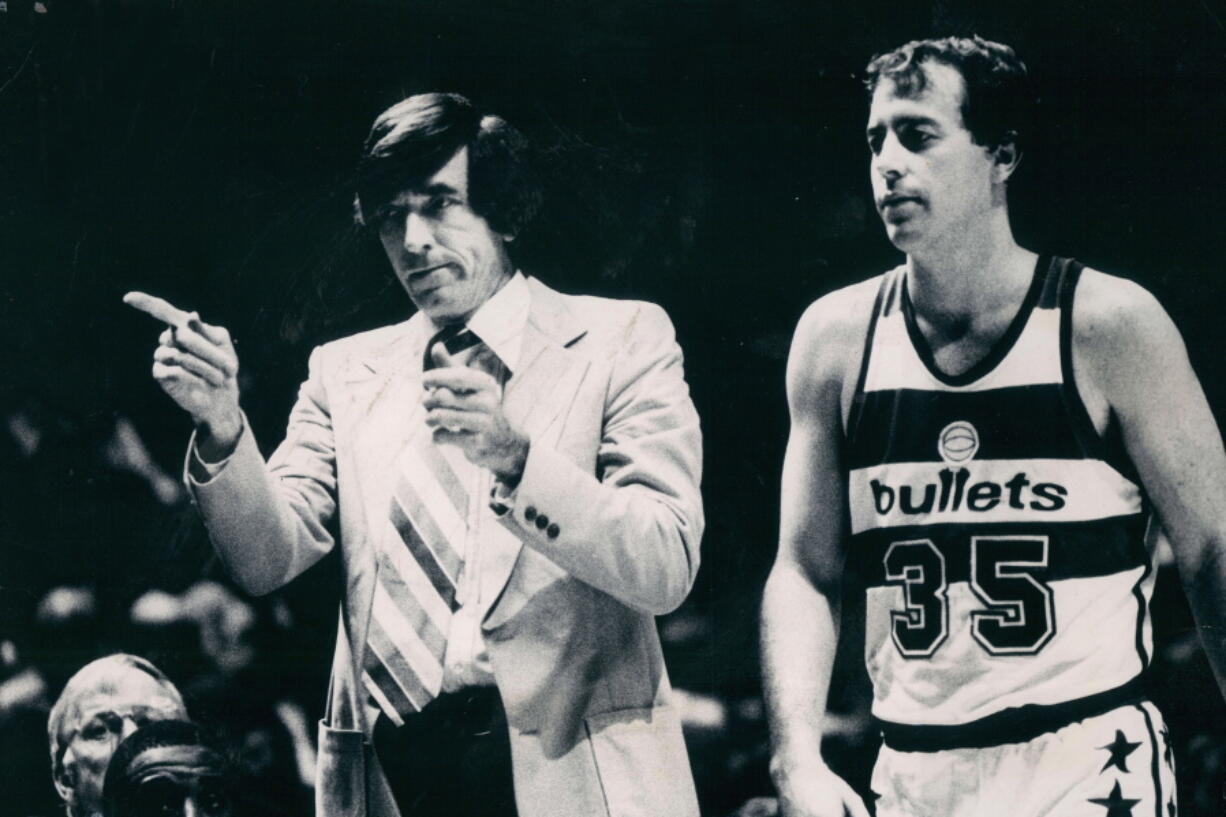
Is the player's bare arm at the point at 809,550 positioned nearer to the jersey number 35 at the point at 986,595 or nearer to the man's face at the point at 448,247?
the jersey number 35 at the point at 986,595

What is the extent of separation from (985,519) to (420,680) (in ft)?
4.65

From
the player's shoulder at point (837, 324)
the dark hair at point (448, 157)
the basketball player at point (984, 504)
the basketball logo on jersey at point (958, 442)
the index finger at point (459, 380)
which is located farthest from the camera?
the dark hair at point (448, 157)

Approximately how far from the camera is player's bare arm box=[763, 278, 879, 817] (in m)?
3.31

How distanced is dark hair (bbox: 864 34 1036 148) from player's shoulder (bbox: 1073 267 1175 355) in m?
0.42

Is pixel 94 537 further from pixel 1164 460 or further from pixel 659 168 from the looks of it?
pixel 1164 460

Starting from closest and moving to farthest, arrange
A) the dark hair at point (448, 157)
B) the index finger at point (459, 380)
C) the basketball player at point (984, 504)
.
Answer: the index finger at point (459, 380) < the basketball player at point (984, 504) < the dark hair at point (448, 157)

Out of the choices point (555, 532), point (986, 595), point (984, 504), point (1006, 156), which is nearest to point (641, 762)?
point (555, 532)

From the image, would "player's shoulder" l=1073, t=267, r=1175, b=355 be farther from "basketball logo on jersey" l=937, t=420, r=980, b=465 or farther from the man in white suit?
the man in white suit

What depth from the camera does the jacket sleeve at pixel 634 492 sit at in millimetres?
2996

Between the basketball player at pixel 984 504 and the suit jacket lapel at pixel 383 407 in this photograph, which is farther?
the suit jacket lapel at pixel 383 407

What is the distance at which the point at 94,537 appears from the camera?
3639 mm

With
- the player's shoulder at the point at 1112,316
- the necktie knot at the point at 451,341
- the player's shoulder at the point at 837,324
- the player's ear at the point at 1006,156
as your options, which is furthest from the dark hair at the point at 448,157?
the player's shoulder at the point at 1112,316

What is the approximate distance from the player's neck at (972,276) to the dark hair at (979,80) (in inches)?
9.5

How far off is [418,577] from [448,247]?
85 centimetres
